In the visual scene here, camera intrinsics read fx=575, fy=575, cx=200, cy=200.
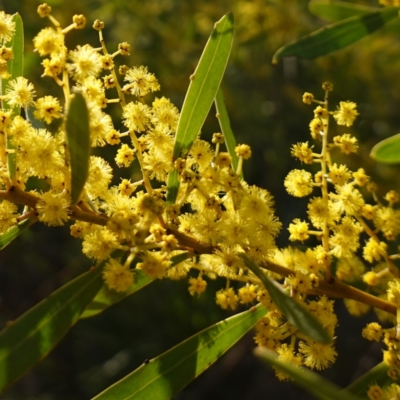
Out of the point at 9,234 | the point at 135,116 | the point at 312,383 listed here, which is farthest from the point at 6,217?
the point at 312,383

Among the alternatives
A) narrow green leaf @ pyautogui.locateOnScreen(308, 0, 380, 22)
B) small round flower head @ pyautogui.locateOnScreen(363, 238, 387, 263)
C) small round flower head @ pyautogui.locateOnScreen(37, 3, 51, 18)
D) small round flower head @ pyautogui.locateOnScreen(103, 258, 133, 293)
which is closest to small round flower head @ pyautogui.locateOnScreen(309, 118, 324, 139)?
small round flower head @ pyautogui.locateOnScreen(363, 238, 387, 263)

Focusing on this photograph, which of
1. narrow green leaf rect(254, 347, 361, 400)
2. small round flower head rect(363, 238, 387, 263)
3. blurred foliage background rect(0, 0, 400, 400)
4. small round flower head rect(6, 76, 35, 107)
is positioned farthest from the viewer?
blurred foliage background rect(0, 0, 400, 400)

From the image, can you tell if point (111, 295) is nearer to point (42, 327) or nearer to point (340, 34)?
point (42, 327)

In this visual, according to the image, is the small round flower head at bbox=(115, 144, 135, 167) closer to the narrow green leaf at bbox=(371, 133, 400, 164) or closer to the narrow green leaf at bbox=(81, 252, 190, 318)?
the narrow green leaf at bbox=(81, 252, 190, 318)

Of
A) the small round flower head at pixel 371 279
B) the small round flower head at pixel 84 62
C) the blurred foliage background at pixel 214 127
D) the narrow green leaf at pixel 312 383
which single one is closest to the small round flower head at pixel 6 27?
the small round flower head at pixel 84 62

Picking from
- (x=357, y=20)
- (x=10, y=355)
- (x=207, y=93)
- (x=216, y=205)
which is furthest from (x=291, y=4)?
(x=10, y=355)

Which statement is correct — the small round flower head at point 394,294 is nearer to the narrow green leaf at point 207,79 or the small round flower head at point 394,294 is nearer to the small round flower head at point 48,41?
the narrow green leaf at point 207,79

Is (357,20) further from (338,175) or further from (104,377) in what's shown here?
(104,377)

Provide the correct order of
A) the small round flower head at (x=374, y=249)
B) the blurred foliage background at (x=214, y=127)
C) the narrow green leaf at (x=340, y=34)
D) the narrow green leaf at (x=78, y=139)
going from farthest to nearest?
the blurred foliage background at (x=214, y=127) < the narrow green leaf at (x=340, y=34) < the small round flower head at (x=374, y=249) < the narrow green leaf at (x=78, y=139)
